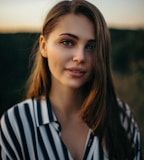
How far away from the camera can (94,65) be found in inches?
48.2

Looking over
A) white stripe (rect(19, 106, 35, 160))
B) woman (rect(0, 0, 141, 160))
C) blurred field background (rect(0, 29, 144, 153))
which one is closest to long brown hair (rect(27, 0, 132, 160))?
woman (rect(0, 0, 141, 160))

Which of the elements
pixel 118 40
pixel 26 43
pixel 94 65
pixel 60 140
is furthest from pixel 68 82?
pixel 118 40

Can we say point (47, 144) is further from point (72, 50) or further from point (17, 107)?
point (72, 50)

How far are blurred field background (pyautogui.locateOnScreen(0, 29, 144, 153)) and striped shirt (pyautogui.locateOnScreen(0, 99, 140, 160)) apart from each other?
0.55 metres

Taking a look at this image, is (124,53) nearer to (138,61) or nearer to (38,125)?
(138,61)

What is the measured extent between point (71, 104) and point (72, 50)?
239 millimetres

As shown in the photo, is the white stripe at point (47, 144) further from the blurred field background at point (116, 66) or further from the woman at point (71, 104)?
the blurred field background at point (116, 66)

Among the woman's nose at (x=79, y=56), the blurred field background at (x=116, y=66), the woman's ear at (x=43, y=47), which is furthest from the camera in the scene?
the blurred field background at (x=116, y=66)

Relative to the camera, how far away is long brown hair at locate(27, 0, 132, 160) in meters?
1.22

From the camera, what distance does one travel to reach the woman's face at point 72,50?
1.18 meters

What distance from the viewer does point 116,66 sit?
2287 millimetres

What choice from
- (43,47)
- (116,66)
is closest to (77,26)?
(43,47)

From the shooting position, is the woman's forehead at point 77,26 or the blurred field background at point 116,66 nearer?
the woman's forehead at point 77,26

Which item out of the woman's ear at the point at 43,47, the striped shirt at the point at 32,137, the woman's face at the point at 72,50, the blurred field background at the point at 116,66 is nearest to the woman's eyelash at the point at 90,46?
the woman's face at the point at 72,50
